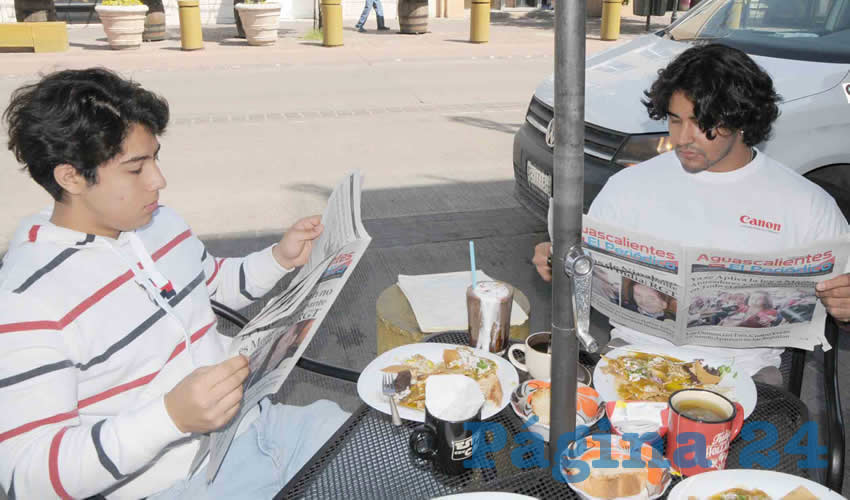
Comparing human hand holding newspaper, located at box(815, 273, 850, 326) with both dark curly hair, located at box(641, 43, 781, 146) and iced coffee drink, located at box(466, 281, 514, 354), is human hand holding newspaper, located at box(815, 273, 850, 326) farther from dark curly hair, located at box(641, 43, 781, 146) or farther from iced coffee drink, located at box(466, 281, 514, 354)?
iced coffee drink, located at box(466, 281, 514, 354)

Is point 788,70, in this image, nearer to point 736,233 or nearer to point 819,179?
point 819,179

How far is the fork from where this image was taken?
2.07m

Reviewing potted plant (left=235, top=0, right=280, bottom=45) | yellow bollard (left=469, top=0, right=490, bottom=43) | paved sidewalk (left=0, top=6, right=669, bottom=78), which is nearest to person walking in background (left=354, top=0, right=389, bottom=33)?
paved sidewalk (left=0, top=6, right=669, bottom=78)

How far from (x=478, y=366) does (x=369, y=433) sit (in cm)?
39

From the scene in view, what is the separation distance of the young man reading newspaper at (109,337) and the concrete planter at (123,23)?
15.5 meters

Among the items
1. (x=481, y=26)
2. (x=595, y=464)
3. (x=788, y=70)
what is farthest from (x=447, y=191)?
(x=481, y=26)

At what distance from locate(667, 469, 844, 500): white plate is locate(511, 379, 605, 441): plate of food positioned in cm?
34

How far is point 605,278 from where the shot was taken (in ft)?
7.97

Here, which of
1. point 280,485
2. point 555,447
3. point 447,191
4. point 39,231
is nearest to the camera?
point 555,447

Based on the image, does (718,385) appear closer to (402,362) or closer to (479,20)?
(402,362)

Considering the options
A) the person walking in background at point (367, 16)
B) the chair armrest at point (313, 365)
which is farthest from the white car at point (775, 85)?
the person walking in background at point (367, 16)

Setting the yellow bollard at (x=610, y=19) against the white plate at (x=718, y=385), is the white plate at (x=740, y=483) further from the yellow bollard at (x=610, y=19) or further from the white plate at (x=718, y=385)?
the yellow bollard at (x=610, y=19)

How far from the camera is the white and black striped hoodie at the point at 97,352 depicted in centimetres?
173

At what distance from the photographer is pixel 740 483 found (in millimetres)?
1762
